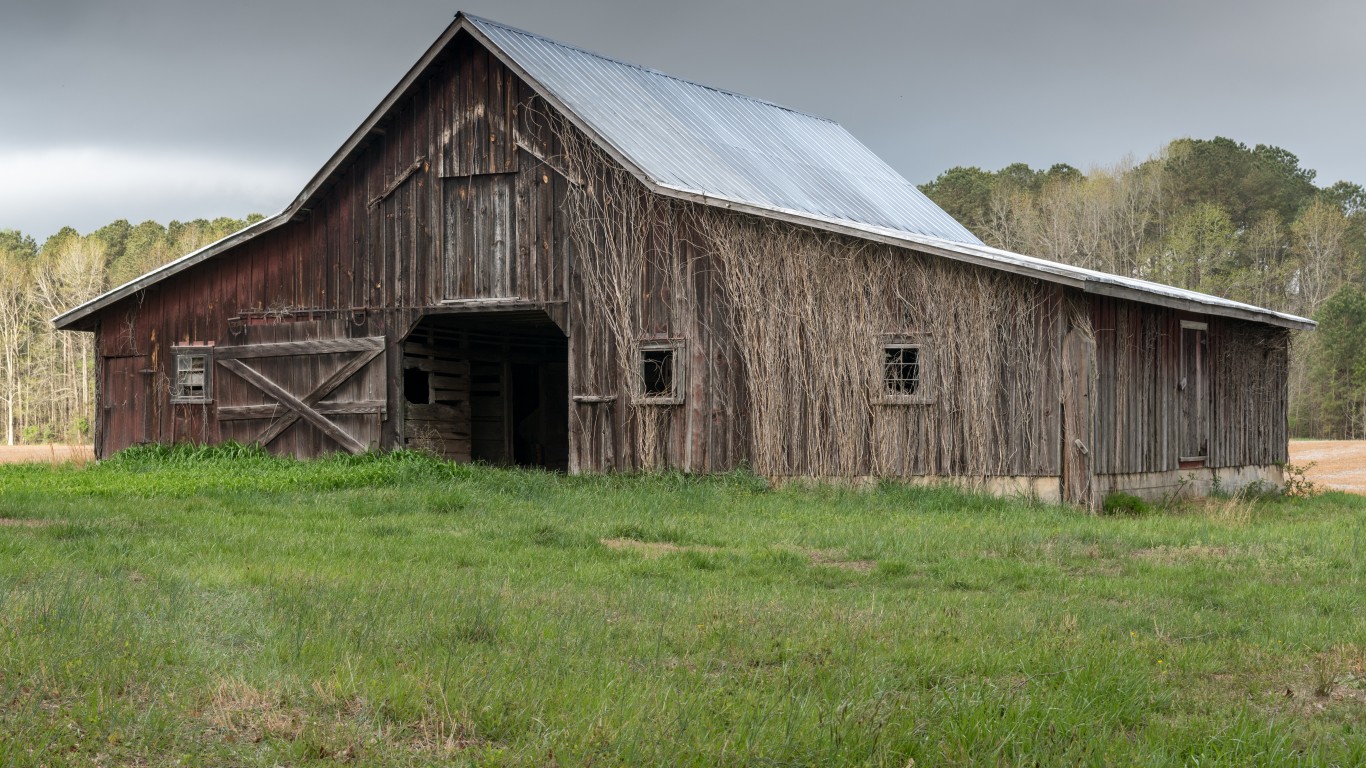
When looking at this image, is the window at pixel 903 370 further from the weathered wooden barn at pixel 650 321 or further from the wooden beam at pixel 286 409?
the wooden beam at pixel 286 409

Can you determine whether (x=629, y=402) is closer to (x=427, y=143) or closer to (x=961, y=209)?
(x=427, y=143)

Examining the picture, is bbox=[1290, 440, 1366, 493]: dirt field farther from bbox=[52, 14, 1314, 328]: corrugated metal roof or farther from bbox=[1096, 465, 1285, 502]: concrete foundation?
bbox=[52, 14, 1314, 328]: corrugated metal roof

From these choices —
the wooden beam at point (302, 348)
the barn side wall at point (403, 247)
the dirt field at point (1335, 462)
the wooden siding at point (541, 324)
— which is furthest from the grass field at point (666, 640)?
the dirt field at point (1335, 462)

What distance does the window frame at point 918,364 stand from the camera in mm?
17953

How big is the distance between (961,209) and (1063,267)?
162 feet

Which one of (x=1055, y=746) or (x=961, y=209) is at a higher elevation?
(x=961, y=209)

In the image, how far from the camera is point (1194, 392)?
20.4m

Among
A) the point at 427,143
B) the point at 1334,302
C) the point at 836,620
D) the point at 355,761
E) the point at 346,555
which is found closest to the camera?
the point at 355,761

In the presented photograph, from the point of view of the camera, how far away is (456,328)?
78.8ft

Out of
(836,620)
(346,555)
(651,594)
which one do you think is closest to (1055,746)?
(836,620)

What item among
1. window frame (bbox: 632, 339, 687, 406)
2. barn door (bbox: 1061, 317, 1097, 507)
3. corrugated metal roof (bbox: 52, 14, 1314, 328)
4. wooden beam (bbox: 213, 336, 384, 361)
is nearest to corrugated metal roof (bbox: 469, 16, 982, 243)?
corrugated metal roof (bbox: 52, 14, 1314, 328)

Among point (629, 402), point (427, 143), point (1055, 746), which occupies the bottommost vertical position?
point (1055, 746)

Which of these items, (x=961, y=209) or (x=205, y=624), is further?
(x=961, y=209)

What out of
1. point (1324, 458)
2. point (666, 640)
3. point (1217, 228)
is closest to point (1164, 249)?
point (1217, 228)
